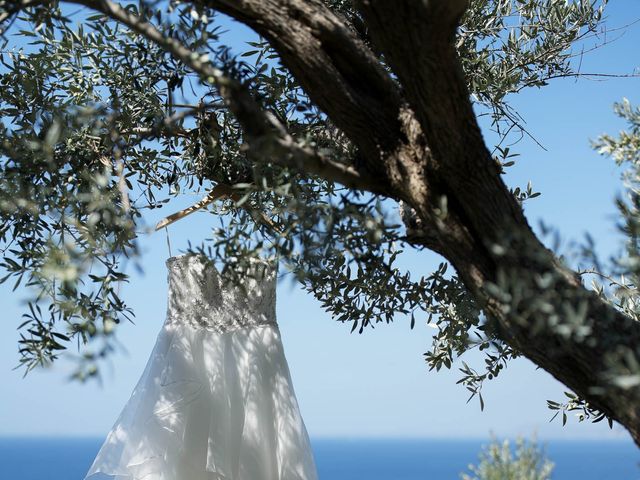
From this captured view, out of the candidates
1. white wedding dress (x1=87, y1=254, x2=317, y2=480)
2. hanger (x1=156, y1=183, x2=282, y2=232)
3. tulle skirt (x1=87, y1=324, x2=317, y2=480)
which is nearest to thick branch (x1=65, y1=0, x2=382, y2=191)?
hanger (x1=156, y1=183, x2=282, y2=232)

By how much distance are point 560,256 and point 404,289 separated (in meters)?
1.43

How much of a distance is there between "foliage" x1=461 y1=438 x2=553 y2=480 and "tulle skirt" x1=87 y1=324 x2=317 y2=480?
144 centimetres

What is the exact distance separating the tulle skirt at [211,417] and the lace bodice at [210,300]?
2.0 inches

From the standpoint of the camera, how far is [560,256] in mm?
2363

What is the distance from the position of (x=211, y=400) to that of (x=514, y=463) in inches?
71.6

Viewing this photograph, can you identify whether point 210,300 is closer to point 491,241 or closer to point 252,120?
point 252,120

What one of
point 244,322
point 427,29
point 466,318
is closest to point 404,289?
point 466,318

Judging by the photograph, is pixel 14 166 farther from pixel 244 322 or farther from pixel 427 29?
pixel 427 29

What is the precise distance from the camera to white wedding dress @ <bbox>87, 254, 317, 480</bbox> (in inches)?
148

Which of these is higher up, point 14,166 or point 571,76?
point 571,76

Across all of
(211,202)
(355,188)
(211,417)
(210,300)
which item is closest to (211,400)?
(211,417)

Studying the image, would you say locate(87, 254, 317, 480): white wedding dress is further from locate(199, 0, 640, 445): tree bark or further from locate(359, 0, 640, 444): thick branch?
locate(359, 0, 640, 444): thick branch

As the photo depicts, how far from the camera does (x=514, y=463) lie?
2.58 metres

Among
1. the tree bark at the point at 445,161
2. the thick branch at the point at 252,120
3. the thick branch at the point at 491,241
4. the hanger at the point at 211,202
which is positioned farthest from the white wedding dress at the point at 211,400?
the thick branch at the point at 491,241
